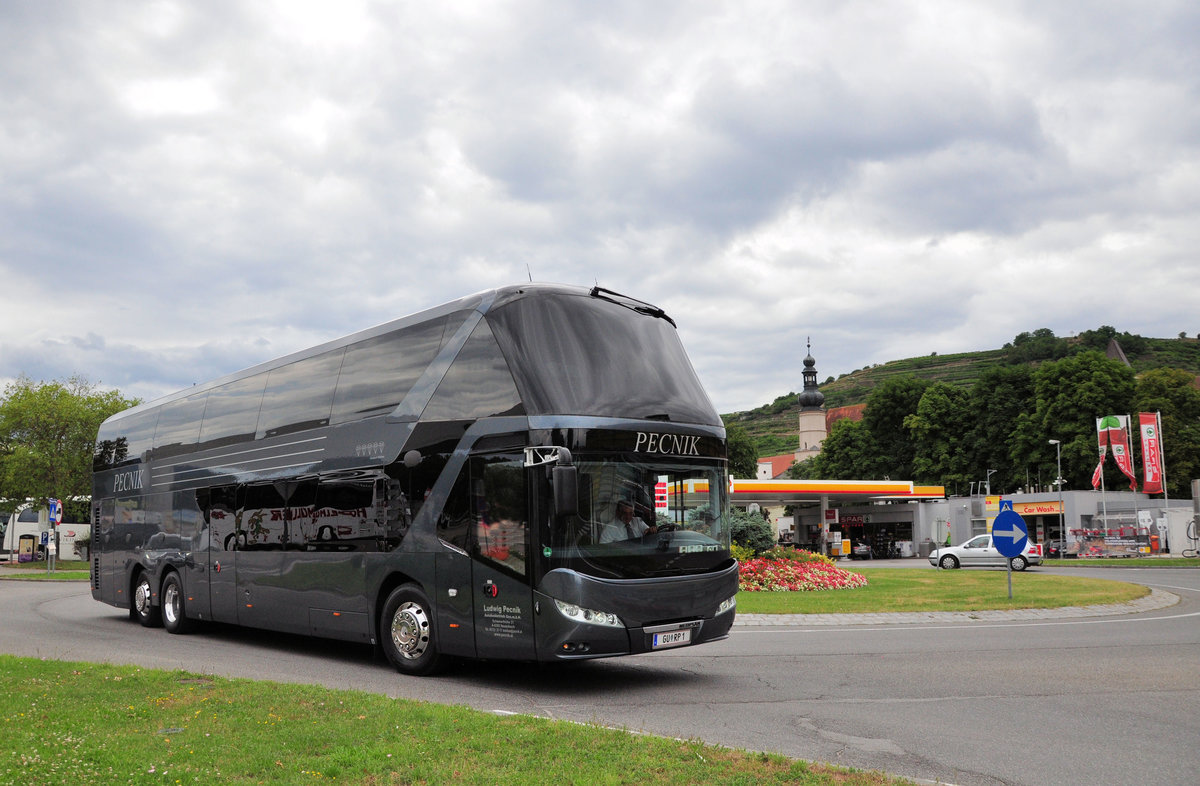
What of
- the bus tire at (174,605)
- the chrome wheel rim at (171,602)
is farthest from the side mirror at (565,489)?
A: the chrome wheel rim at (171,602)

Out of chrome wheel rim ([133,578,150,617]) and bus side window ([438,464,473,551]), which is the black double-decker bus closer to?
bus side window ([438,464,473,551])

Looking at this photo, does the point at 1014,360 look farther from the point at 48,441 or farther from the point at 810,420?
the point at 48,441

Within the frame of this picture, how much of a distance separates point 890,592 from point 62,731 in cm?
2044

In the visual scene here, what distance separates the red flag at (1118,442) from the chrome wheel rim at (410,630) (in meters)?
54.0

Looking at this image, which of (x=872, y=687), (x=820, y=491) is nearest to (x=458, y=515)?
(x=872, y=687)

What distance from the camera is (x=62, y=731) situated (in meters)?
6.82

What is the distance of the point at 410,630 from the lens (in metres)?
10.8

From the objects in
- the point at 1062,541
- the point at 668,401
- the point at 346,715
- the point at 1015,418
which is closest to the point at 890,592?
the point at 668,401

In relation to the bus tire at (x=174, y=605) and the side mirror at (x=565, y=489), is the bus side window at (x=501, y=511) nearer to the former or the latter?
the side mirror at (x=565, y=489)

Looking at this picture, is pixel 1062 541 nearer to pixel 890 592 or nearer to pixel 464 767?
pixel 890 592

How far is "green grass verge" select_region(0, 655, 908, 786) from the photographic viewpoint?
18.5ft

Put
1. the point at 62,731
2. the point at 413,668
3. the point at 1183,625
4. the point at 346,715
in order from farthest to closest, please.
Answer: the point at 1183,625, the point at 413,668, the point at 346,715, the point at 62,731

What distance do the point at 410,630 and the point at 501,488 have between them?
2235 millimetres

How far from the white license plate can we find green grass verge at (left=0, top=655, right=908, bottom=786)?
2.46 meters
